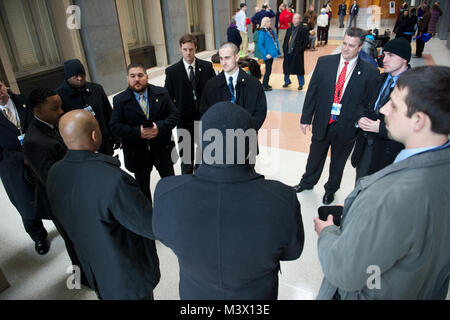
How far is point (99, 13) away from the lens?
7.11 metres

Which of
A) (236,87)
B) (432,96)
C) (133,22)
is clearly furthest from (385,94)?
(133,22)

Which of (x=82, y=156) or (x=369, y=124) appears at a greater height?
(x=82, y=156)

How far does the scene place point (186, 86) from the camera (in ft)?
12.0

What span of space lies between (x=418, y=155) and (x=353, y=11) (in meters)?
20.2

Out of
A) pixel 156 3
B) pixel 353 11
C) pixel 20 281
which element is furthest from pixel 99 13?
pixel 353 11

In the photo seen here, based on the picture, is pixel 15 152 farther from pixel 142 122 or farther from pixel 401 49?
pixel 401 49

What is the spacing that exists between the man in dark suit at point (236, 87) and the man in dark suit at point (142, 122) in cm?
56

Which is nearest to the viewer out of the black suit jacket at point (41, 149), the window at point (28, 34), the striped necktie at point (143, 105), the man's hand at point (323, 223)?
the man's hand at point (323, 223)

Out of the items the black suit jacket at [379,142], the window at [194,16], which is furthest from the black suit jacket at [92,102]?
the window at [194,16]

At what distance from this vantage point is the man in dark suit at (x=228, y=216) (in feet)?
3.66

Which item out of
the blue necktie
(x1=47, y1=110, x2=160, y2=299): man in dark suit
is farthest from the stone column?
(x1=47, y1=110, x2=160, y2=299): man in dark suit

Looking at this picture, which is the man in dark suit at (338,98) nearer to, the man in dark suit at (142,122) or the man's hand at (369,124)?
the man's hand at (369,124)

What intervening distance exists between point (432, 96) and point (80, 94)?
9.70 ft
